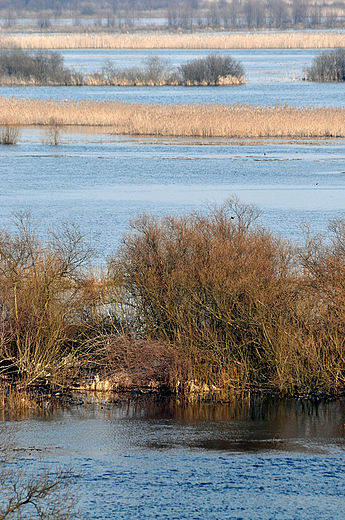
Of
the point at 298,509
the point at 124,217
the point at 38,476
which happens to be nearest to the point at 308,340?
the point at 298,509

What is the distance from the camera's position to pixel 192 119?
45.0 metres

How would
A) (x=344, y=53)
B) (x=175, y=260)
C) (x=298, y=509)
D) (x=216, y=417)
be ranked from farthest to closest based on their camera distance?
(x=344, y=53) → (x=175, y=260) → (x=216, y=417) → (x=298, y=509)

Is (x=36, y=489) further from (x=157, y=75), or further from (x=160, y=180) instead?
(x=157, y=75)

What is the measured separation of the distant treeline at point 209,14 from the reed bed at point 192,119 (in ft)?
320

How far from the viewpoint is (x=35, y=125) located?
49250mm

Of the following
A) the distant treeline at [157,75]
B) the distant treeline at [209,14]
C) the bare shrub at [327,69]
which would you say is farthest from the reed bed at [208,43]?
the distant treeline at [209,14]

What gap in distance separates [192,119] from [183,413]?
3415 centimetres

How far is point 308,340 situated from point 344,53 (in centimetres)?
6362

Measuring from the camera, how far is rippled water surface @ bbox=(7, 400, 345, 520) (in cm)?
948

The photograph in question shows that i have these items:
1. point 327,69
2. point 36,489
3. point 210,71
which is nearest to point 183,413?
point 36,489

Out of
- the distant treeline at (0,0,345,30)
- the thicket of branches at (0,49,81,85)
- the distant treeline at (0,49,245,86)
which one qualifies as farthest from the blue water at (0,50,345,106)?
the distant treeline at (0,0,345,30)

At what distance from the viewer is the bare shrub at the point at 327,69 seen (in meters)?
68.9

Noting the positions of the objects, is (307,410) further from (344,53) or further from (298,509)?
(344,53)

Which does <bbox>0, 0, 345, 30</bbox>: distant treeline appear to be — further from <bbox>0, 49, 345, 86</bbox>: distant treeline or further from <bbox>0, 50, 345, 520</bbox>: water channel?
<bbox>0, 50, 345, 520</bbox>: water channel
